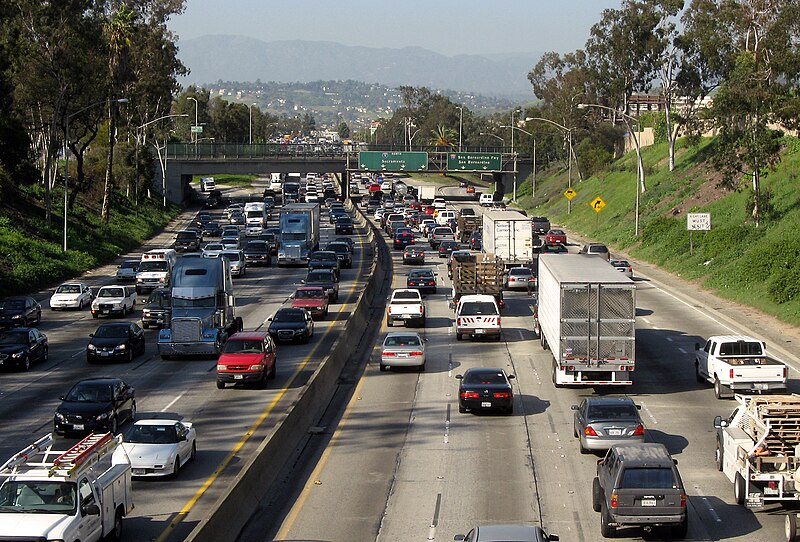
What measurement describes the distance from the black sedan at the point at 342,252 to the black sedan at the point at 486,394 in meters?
43.0

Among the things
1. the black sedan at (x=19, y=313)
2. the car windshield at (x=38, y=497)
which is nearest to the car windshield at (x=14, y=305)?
the black sedan at (x=19, y=313)

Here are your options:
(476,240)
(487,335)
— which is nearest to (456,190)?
(476,240)

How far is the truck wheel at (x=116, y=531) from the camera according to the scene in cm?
2134

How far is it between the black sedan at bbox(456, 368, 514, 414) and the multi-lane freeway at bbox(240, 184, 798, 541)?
0.39m

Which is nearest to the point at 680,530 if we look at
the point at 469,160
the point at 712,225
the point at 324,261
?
the point at 324,261

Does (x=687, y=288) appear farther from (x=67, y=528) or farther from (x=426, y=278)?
(x=67, y=528)

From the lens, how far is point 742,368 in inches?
1390

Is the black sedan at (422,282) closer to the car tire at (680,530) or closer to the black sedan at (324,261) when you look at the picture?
the black sedan at (324,261)

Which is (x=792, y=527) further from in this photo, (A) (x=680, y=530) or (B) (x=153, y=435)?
(B) (x=153, y=435)

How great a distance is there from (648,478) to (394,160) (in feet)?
396

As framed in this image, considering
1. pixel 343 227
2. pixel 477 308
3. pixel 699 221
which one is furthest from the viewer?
pixel 343 227

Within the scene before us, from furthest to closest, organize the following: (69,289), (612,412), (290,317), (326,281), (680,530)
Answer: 1. (326,281)
2. (69,289)
3. (290,317)
4. (612,412)
5. (680,530)

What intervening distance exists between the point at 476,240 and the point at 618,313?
162 feet

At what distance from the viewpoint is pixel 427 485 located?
2636 centimetres
